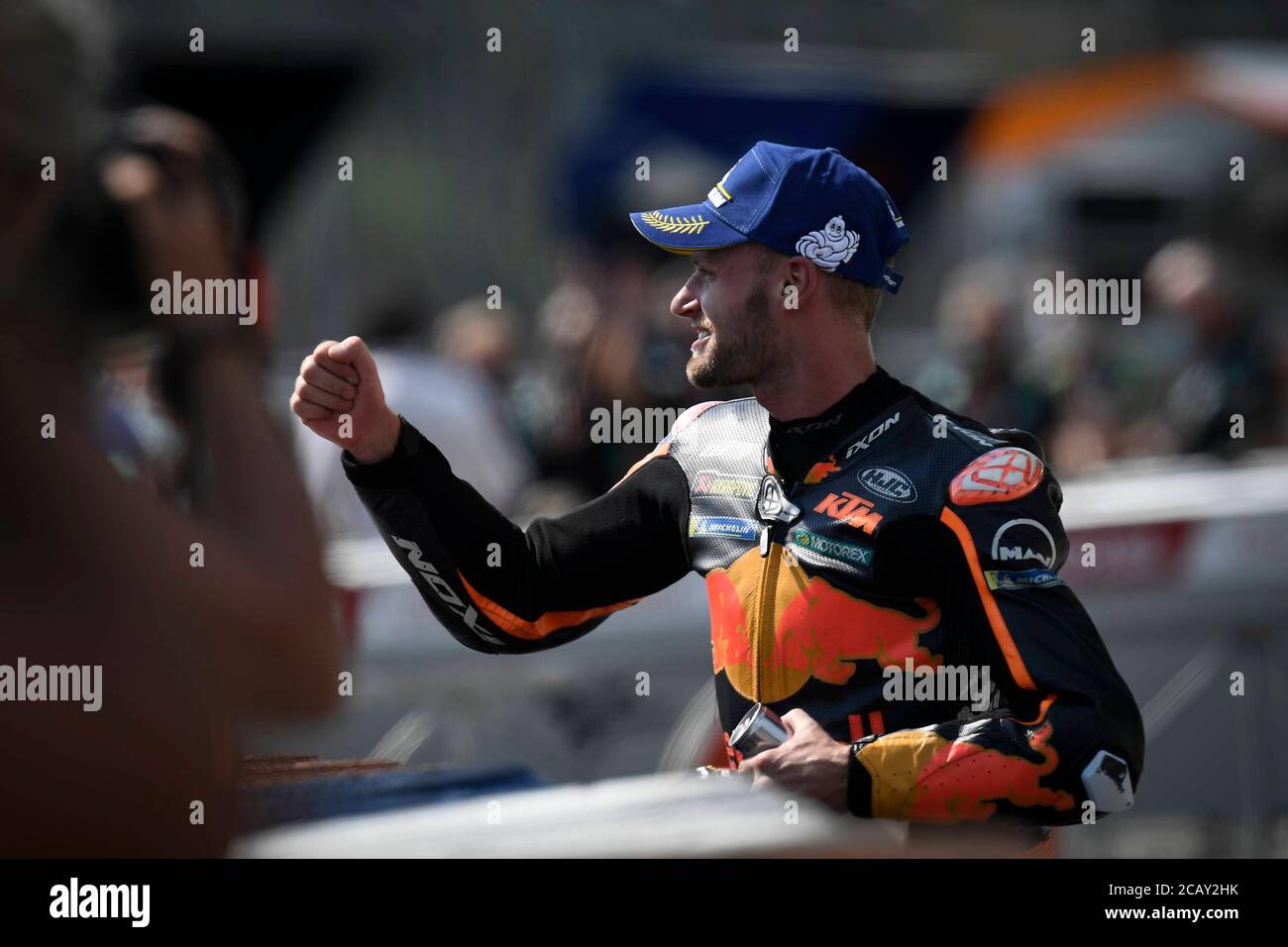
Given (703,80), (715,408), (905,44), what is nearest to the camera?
(715,408)

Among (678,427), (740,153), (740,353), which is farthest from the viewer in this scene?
(740,153)

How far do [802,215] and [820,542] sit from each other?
1.94ft

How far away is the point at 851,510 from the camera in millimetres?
2775

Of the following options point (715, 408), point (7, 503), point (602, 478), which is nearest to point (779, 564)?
point (715, 408)

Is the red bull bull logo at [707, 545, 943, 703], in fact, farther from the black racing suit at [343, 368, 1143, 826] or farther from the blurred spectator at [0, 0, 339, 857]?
the blurred spectator at [0, 0, 339, 857]

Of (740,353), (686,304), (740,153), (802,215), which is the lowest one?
(740,353)

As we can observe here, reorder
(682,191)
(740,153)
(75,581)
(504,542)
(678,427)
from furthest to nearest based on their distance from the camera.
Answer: (740,153), (682,191), (678,427), (504,542), (75,581)

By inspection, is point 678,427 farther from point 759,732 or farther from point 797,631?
point 759,732

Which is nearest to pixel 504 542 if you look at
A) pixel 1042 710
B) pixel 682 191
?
pixel 1042 710

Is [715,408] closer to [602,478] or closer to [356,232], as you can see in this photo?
[602,478]

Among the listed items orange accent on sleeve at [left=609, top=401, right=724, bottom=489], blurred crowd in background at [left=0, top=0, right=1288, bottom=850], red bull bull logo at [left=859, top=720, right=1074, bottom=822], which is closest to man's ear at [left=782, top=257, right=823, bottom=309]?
orange accent on sleeve at [left=609, top=401, right=724, bottom=489]

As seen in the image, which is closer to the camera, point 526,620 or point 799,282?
point 799,282
